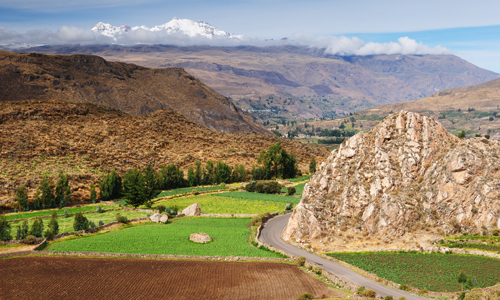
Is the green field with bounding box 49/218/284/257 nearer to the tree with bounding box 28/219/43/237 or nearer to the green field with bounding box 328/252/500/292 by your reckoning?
the tree with bounding box 28/219/43/237

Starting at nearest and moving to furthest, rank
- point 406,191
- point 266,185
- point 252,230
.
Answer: point 406,191, point 252,230, point 266,185

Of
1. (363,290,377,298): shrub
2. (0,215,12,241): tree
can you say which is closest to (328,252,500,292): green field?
(363,290,377,298): shrub

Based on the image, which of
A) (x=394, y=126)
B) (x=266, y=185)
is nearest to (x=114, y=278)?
(x=394, y=126)

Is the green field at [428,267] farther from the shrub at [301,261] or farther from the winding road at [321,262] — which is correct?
the shrub at [301,261]

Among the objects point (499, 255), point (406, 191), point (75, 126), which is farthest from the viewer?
point (75, 126)

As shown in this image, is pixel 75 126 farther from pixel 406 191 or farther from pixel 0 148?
pixel 406 191

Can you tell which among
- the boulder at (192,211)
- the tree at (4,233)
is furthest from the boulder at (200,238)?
the tree at (4,233)

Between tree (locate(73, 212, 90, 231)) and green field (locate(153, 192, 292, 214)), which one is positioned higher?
tree (locate(73, 212, 90, 231))
